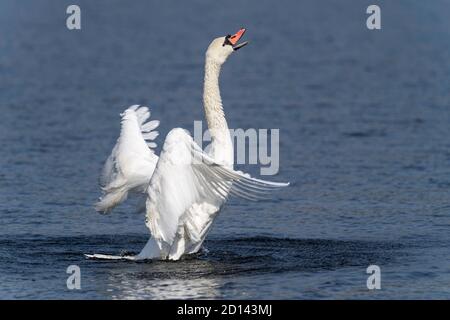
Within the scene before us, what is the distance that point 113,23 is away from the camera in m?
52.1

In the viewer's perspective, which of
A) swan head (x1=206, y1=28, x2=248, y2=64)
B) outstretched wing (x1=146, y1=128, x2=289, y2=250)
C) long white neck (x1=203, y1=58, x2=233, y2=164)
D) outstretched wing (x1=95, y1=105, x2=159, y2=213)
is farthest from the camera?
swan head (x1=206, y1=28, x2=248, y2=64)

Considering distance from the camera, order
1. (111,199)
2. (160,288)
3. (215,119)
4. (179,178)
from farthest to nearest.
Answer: (111,199) < (215,119) < (179,178) < (160,288)

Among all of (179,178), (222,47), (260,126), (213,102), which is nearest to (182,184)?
(179,178)

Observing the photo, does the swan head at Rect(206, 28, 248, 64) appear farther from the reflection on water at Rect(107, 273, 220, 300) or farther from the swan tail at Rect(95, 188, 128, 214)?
the reflection on water at Rect(107, 273, 220, 300)

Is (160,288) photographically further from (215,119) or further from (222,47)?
(222,47)

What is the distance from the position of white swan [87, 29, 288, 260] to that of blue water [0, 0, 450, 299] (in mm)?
515

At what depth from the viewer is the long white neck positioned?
16.7 m

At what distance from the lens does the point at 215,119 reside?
17.2m

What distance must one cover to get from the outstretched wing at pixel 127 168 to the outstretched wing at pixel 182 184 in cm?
117

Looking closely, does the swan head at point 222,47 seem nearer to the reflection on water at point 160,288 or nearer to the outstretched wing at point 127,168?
the outstretched wing at point 127,168

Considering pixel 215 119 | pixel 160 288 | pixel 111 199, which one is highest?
pixel 215 119

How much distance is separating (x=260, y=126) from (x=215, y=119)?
10872 mm

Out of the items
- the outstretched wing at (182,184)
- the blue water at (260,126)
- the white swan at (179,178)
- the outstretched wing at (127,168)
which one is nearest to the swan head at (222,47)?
the white swan at (179,178)

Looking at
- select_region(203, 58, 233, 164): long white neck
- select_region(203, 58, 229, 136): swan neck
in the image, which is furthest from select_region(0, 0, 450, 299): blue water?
select_region(203, 58, 229, 136): swan neck
